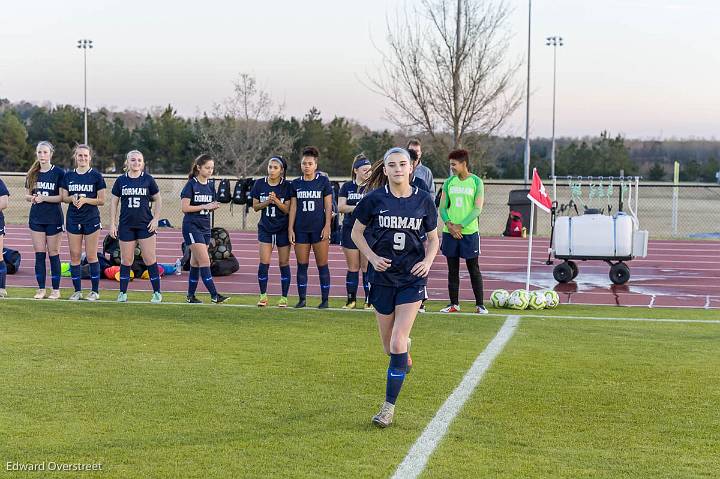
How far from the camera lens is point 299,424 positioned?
6285mm

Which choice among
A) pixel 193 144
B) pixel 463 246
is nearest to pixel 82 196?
pixel 463 246

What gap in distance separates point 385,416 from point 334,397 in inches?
37.0

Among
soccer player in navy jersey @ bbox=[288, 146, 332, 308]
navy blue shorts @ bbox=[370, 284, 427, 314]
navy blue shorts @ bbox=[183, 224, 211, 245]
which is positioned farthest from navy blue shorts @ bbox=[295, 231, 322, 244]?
navy blue shorts @ bbox=[370, 284, 427, 314]

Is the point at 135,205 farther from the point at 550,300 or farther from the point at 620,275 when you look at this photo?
the point at 620,275

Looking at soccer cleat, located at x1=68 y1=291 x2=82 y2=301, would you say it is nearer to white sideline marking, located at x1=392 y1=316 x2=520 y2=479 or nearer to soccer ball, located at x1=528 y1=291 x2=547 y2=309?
white sideline marking, located at x1=392 y1=316 x2=520 y2=479

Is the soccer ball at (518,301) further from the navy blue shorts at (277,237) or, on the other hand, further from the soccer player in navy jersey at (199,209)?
the soccer player in navy jersey at (199,209)

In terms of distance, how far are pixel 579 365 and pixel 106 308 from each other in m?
6.34

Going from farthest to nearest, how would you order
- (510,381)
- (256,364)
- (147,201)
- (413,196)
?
(147,201)
(256,364)
(510,381)
(413,196)

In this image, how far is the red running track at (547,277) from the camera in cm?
1472

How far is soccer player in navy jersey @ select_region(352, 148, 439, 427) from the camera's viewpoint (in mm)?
6457

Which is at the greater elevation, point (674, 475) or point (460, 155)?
point (460, 155)

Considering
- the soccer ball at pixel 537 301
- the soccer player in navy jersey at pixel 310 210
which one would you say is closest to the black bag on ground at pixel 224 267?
the soccer player in navy jersey at pixel 310 210

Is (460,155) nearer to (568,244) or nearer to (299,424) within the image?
(568,244)

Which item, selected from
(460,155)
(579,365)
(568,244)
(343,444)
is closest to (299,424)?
(343,444)
